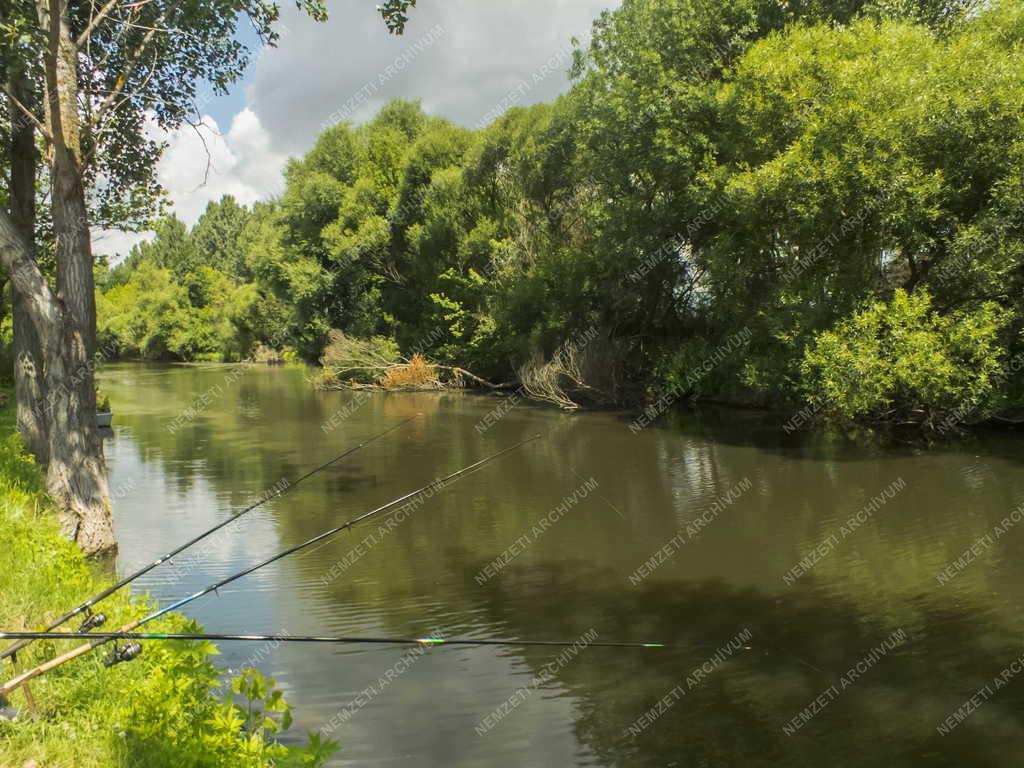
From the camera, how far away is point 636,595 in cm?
941

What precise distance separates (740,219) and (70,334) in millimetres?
16853

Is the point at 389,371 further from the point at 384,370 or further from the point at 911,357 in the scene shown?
the point at 911,357

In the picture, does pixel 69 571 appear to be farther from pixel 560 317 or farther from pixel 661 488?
pixel 560 317

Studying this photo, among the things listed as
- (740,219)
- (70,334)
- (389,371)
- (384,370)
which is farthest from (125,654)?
(384,370)

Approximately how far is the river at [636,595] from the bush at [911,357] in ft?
4.55

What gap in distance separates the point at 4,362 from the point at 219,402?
28.3 feet

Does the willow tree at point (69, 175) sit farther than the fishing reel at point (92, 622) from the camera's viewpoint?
Yes

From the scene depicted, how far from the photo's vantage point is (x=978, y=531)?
38.2ft

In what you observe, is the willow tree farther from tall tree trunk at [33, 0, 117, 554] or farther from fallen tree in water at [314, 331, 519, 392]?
fallen tree in water at [314, 331, 519, 392]

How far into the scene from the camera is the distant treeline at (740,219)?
17203mm

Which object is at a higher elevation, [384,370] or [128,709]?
[384,370]

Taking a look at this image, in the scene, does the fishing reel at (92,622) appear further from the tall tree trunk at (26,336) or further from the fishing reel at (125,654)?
the tall tree trunk at (26,336)

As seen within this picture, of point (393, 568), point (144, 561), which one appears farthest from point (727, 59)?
point (144, 561)

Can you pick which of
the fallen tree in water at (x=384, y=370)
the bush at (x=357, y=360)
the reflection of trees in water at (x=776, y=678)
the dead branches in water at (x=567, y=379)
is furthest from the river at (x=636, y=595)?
the bush at (x=357, y=360)
